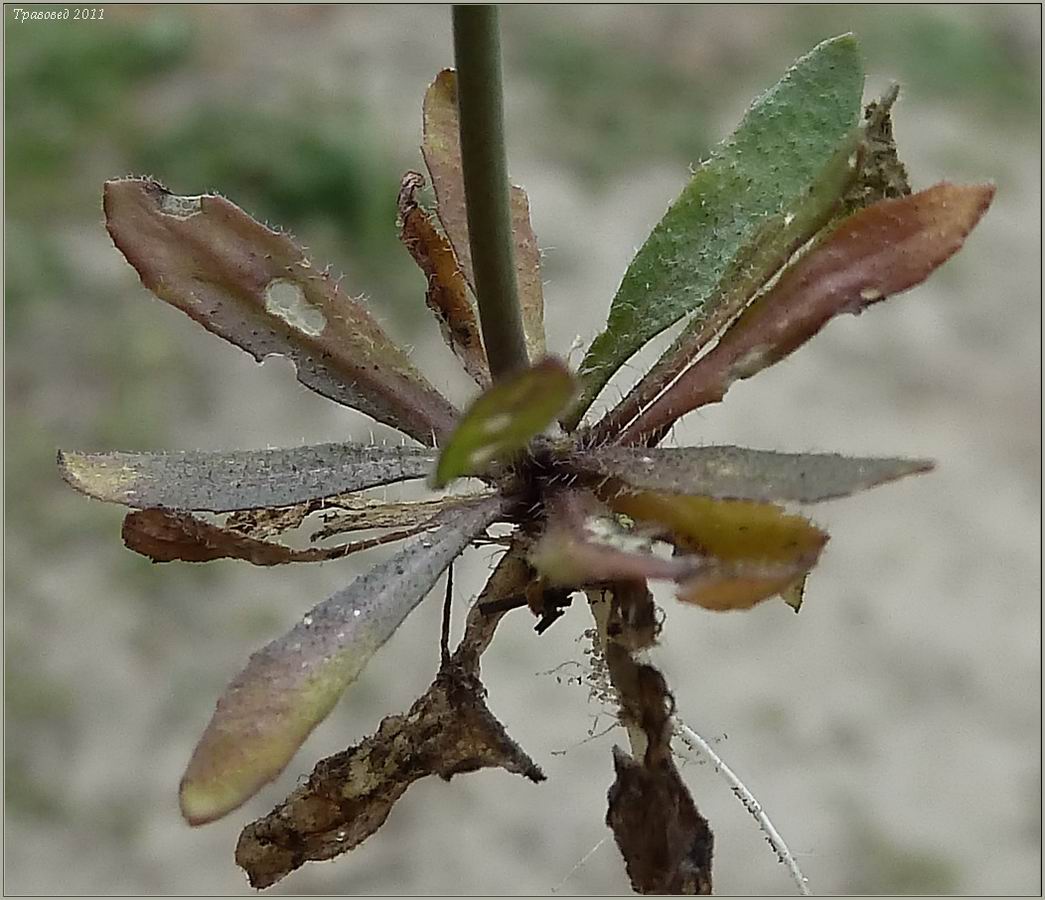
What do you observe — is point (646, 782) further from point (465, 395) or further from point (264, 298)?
point (465, 395)

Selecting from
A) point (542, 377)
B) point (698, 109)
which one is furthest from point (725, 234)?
point (698, 109)

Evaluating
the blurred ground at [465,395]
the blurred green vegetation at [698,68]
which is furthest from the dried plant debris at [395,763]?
the blurred green vegetation at [698,68]

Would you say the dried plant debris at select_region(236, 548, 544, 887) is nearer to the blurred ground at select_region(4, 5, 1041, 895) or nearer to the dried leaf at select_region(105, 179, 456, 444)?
the dried leaf at select_region(105, 179, 456, 444)

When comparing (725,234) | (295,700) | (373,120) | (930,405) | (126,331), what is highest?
(373,120)

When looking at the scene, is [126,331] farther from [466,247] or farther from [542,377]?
[542,377]

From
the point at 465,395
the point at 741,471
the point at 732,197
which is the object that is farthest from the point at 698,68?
the point at 741,471

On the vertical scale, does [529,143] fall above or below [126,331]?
above

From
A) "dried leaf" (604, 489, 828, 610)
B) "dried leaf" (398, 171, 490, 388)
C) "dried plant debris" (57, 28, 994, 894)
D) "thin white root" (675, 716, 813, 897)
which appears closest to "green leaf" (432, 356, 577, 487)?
"dried plant debris" (57, 28, 994, 894)
